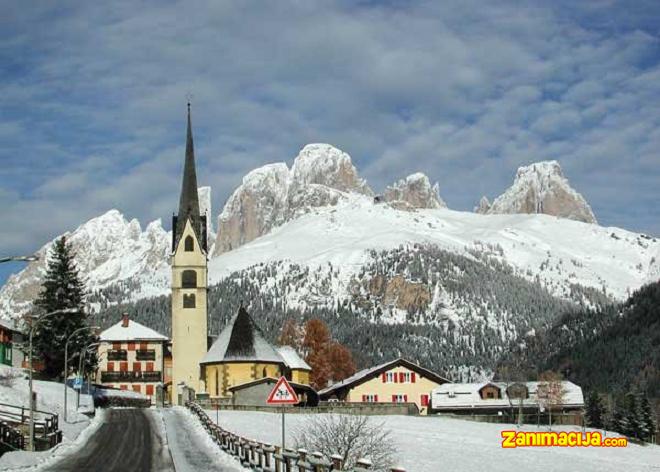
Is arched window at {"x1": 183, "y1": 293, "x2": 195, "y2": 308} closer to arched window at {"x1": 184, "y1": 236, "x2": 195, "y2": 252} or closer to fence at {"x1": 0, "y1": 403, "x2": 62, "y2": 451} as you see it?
arched window at {"x1": 184, "y1": 236, "x2": 195, "y2": 252}

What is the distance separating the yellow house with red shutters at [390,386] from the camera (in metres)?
127

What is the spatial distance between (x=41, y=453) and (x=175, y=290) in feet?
252

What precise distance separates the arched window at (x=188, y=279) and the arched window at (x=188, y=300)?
1.08 metres

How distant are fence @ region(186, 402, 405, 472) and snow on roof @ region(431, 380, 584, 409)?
75.6 meters

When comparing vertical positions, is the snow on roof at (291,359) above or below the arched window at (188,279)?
below

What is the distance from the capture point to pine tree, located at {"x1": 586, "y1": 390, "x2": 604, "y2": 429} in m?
124

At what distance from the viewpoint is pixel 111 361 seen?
145m

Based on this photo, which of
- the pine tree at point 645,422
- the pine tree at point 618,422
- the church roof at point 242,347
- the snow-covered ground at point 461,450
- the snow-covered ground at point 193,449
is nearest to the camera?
the snow-covered ground at point 193,449

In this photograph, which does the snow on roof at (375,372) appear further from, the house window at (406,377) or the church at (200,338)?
the church at (200,338)

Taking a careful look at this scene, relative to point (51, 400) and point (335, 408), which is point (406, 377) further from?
point (51, 400)

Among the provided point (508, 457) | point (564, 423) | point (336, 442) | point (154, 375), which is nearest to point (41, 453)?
point (336, 442)

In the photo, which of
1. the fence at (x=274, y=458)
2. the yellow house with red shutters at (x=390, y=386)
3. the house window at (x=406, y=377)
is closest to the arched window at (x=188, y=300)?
the yellow house with red shutters at (x=390, y=386)

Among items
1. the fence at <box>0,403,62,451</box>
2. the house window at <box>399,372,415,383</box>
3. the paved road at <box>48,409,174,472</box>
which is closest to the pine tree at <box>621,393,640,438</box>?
the house window at <box>399,372,415,383</box>

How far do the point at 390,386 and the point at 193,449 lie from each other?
78839 mm
